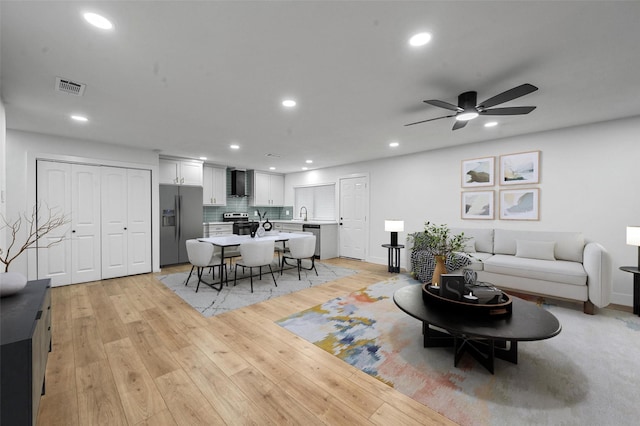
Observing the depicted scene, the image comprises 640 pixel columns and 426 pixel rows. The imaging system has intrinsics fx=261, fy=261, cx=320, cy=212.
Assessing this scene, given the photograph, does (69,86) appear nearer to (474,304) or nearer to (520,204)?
(474,304)

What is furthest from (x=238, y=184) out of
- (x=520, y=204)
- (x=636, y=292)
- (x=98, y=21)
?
(x=636, y=292)

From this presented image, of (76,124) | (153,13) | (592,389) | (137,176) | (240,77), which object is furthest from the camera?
(137,176)

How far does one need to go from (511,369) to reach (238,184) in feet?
22.2

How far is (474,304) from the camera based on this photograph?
213cm

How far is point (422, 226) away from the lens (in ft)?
17.6

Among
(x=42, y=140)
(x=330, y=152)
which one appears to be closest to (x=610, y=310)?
(x=330, y=152)

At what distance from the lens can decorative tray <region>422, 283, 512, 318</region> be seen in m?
2.08

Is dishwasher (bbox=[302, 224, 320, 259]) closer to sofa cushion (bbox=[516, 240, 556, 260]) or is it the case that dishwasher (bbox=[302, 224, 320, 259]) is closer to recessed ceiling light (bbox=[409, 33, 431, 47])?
sofa cushion (bbox=[516, 240, 556, 260])

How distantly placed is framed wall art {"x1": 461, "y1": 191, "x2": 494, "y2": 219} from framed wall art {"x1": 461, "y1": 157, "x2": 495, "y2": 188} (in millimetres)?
163

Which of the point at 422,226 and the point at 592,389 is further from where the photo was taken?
the point at 422,226

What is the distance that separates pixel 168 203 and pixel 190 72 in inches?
159

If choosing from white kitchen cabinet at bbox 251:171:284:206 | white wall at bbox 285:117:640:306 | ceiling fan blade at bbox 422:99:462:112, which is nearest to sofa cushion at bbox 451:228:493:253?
white wall at bbox 285:117:640:306

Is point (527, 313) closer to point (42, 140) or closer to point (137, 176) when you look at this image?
point (137, 176)

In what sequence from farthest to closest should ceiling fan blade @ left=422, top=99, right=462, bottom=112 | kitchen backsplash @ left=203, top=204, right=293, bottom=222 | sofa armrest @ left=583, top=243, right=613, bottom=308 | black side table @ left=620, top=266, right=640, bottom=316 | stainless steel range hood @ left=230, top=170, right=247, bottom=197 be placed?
stainless steel range hood @ left=230, top=170, right=247, bottom=197 < kitchen backsplash @ left=203, top=204, right=293, bottom=222 < black side table @ left=620, top=266, right=640, bottom=316 < sofa armrest @ left=583, top=243, right=613, bottom=308 < ceiling fan blade @ left=422, top=99, right=462, bottom=112
